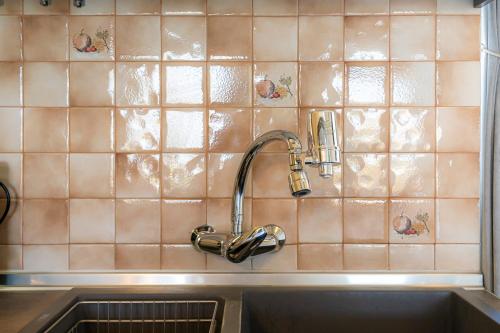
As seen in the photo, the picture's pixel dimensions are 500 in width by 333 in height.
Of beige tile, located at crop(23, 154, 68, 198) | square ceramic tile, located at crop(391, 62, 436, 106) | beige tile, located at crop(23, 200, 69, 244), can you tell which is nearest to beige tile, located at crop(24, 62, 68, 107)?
beige tile, located at crop(23, 154, 68, 198)

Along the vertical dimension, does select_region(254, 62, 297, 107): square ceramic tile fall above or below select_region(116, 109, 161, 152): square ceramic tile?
above

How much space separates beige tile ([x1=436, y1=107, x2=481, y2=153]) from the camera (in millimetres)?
1100

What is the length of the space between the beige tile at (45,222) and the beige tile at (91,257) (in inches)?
1.6

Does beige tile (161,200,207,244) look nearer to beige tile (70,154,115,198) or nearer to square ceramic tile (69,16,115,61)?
beige tile (70,154,115,198)

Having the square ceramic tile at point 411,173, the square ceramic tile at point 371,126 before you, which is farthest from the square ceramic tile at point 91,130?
the square ceramic tile at point 411,173

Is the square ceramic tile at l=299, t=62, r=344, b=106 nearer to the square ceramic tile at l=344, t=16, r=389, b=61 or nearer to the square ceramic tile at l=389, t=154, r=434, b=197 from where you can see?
the square ceramic tile at l=344, t=16, r=389, b=61

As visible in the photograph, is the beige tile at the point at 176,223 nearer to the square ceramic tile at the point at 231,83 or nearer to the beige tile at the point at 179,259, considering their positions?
the beige tile at the point at 179,259

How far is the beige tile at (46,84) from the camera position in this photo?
1.10m

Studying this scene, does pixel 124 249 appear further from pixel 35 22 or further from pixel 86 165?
pixel 35 22

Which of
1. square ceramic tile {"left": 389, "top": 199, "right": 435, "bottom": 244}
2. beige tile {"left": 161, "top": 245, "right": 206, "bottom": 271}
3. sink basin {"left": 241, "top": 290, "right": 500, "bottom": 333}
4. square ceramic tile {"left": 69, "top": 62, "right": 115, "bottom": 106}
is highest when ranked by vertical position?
square ceramic tile {"left": 69, "top": 62, "right": 115, "bottom": 106}

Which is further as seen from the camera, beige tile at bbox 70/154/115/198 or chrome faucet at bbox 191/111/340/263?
beige tile at bbox 70/154/115/198

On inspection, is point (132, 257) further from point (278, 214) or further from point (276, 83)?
point (276, 83)

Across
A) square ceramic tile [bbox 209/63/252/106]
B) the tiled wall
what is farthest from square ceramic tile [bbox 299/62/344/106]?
square ceramic tile [bbox 209/63/252/106]

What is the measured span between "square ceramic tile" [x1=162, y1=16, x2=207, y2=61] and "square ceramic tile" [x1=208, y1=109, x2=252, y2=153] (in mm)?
152
